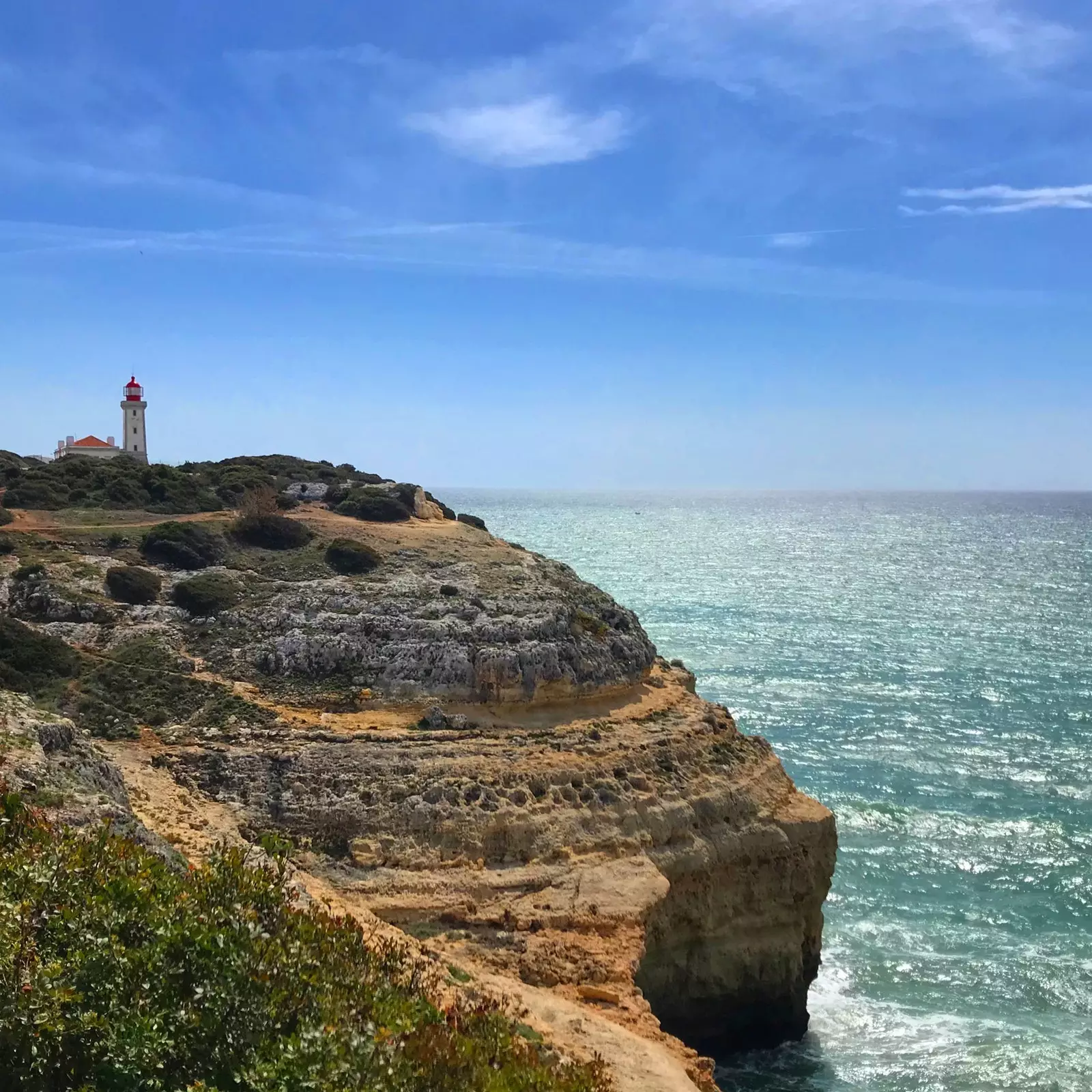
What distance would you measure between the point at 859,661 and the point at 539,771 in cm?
4100

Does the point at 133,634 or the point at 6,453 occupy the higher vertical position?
the point at 6,453

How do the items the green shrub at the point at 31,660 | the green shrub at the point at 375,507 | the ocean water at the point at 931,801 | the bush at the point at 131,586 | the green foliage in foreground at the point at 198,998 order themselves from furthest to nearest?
1. the green shrub at the point at 375,507
2. the bush at the point at 131,586
3. the green shrub at the point at 31,660
4. the ocean water at the point at 931,801
5. the green foliage in foreground at the point at 198,998

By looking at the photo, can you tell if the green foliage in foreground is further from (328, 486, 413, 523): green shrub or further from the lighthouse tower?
the lighthouse tower

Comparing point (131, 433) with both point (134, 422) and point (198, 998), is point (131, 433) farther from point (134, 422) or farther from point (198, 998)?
point (198, 998)

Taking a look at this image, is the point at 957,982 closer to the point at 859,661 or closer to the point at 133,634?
the point at 133,634

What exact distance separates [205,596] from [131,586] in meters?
2.18

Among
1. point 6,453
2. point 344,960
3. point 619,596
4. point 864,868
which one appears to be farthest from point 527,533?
point 344,960

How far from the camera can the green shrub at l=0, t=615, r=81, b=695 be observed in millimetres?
25188

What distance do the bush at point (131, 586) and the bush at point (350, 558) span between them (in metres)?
5.57

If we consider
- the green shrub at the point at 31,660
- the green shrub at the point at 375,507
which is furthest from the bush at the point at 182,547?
the green shrub at the point at 375,507

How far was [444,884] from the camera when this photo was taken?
70.9 feet

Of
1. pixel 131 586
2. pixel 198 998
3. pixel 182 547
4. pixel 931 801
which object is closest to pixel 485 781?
pixel 198 998

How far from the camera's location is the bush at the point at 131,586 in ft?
103

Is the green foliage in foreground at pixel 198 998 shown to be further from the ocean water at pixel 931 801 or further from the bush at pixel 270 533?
the bush at pixel 270 533
